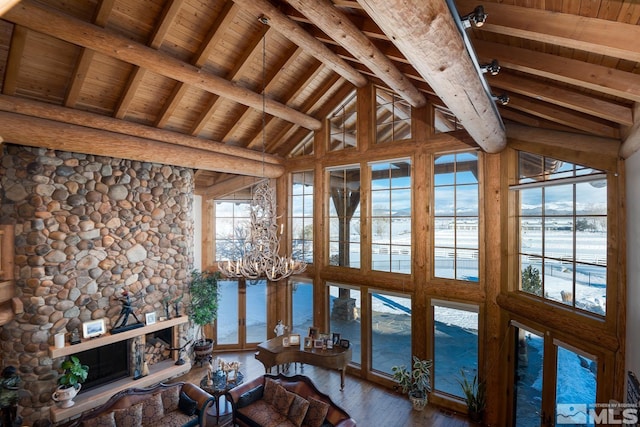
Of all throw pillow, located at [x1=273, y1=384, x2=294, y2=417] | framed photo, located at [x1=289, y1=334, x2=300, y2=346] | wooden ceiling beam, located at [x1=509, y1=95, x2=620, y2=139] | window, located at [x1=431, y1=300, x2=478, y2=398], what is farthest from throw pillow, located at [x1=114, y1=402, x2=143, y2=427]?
wooden ceiling beam, located at [x1=509, y1=95, x2=620, y2=139]

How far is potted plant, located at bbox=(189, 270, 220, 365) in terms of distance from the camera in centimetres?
688

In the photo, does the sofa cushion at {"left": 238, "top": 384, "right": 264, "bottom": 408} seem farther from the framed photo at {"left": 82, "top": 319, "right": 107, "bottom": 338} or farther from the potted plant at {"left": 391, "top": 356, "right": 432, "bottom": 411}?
the framed photo at {"left": 82, "top": 319, "right": 107, "bottom": 338}

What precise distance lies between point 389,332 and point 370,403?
1.49m

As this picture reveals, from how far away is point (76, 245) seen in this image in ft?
17.4

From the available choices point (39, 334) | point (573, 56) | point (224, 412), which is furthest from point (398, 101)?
point (39, 334)

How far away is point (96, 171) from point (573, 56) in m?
6.77

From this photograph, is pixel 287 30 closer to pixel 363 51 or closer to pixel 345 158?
pixel 363 51

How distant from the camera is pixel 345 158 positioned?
7.11 m

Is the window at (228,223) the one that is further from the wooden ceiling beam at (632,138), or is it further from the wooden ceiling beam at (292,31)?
the wooden ceiling beam at (632,138)

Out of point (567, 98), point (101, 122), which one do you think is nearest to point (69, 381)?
point (101, 122)

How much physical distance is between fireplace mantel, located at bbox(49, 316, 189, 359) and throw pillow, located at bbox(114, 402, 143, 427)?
1420 mm

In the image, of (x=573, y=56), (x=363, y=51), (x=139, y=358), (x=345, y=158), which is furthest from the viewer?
(x=345, y=158)

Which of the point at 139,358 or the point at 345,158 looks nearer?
the point at 139,358

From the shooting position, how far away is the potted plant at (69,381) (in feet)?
15.9
